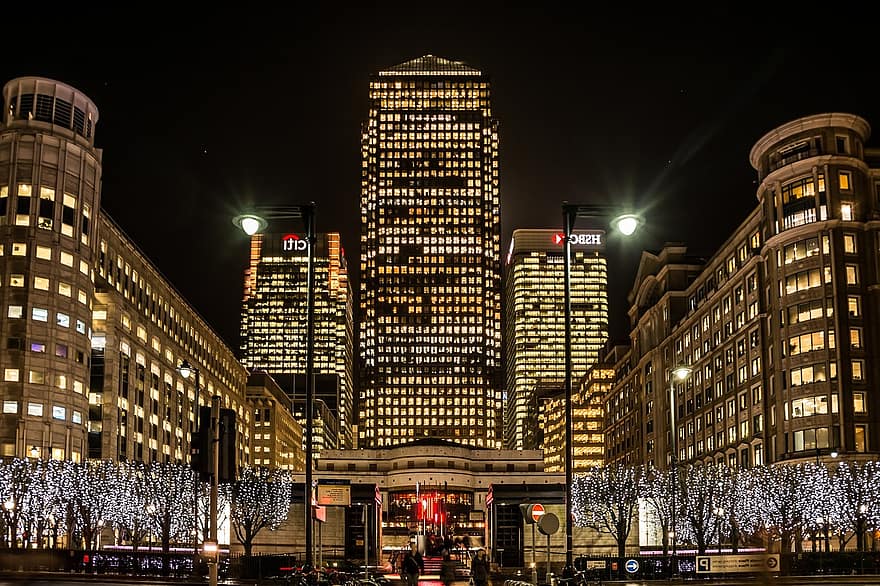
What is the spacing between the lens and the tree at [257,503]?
283 ft

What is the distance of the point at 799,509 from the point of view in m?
87.6

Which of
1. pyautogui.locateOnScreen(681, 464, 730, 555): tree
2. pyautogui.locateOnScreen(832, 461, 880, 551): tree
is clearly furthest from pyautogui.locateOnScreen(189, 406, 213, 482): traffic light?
pyautogui.locateOnScreen(832, 461, 880, 551): tree

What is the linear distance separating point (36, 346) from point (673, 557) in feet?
296

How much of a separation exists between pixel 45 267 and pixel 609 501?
75783 millimetres

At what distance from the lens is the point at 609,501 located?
9112cm

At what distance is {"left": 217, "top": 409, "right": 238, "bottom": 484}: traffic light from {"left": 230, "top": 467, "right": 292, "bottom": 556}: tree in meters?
60.8

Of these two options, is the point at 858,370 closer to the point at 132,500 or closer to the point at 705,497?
the point at 705,497

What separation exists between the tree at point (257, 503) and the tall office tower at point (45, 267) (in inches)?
1658

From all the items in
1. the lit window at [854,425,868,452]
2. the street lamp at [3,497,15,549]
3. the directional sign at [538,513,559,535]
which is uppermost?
the lit window at [854,425,868,452]

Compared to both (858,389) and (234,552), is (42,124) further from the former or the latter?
(858,389)

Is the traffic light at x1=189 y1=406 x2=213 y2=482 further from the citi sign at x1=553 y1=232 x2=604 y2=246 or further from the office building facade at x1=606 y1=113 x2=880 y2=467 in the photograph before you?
the office building facade at x1=606 y1=113 x2=880 y2=467

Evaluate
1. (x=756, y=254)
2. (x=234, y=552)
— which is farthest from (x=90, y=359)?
(x=756, y=254)

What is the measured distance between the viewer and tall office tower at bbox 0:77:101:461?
123562mm

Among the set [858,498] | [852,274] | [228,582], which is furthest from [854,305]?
[228,582]
